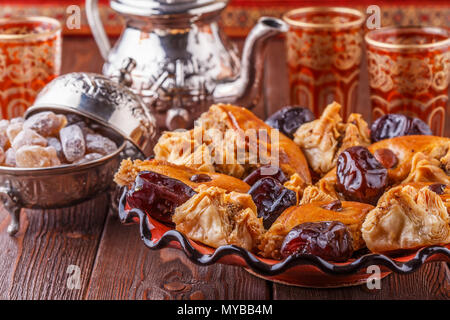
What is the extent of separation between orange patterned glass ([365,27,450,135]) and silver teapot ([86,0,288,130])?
225 mm

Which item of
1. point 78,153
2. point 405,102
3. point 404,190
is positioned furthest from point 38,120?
point 405,102

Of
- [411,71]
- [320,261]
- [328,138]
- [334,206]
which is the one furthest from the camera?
[411,71]

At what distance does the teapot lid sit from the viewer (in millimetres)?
1395

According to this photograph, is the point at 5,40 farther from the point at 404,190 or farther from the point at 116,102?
the point at 404,190

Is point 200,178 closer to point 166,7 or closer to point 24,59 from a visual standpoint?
point 166,7

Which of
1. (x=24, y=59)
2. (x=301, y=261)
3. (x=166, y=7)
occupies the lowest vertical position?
(x=301, y=261)

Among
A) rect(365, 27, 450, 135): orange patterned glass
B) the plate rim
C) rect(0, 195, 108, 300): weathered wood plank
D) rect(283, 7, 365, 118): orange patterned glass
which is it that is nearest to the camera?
the plate rim

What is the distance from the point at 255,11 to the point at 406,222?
145 centimetres

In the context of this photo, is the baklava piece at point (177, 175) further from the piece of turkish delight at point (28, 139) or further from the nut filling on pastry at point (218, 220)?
the piece of turkish delight at point (28, 139)

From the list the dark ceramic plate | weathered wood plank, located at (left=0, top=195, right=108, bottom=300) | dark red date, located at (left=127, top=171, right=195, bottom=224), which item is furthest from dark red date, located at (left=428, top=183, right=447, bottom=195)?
weathered wood plank, located at (left=0, top=195, right=108, bottom=300)

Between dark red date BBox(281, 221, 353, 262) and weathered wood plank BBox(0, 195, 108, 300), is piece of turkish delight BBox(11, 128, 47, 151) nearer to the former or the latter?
weathered wood plank BBox(0, 195, 108, 300)

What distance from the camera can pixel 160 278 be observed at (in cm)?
98

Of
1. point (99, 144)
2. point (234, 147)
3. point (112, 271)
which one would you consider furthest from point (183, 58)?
point (112, 271)

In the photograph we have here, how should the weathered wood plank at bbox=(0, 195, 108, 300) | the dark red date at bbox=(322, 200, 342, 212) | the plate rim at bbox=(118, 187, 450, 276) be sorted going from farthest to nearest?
the weathered wood plank at bbox=(0, 195, 108, 300)
the dark red date at bbox=(322, 200, 342, 212)
the plate rim at bbox=(118, 187, 450, 276)
